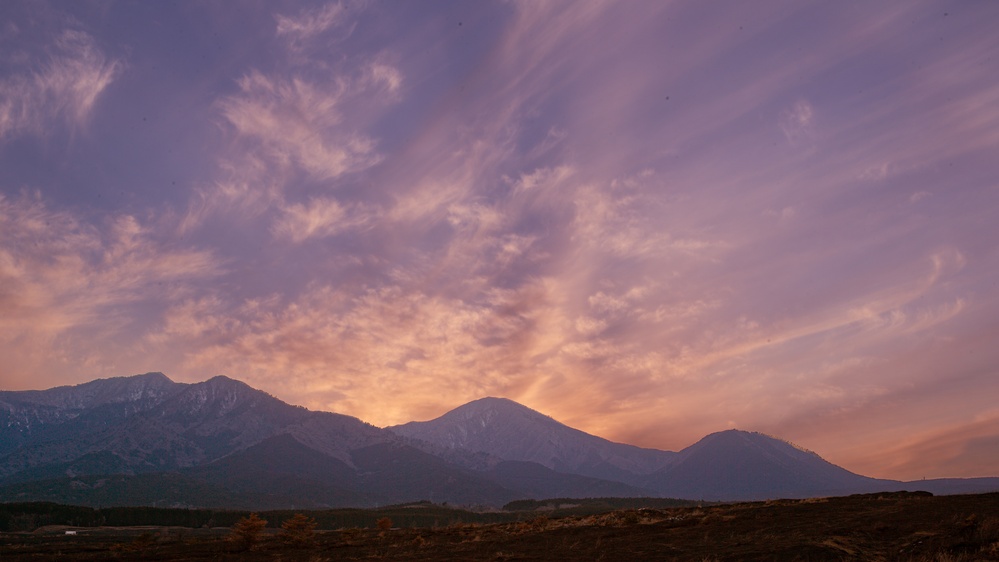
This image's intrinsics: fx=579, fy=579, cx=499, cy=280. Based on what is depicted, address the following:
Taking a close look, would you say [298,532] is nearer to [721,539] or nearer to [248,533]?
[248,533]

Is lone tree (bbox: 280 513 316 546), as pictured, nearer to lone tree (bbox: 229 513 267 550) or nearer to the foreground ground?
the foreground ground

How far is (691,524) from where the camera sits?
121 ft

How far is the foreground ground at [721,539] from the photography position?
23.0 metres

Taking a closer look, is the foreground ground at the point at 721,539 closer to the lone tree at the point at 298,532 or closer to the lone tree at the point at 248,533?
the lone tree at the point at 248,533

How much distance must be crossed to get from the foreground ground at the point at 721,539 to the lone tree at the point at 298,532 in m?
1.36

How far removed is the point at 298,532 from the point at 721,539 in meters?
39.6

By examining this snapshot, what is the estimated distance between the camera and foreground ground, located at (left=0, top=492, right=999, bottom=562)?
23.0m

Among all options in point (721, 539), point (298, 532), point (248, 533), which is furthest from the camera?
point (298, 532)

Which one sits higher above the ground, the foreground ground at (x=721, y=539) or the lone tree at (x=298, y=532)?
the foreground ground at (x=721, y=539)

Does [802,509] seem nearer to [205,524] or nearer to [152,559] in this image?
[152,559]

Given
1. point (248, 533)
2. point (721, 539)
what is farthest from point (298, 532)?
point (721, 539)

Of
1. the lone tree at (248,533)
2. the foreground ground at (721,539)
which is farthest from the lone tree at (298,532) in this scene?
the lone tree at (248,533)

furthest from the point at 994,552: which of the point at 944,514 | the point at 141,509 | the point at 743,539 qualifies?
the point at 141,509

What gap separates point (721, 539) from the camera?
2870cm
